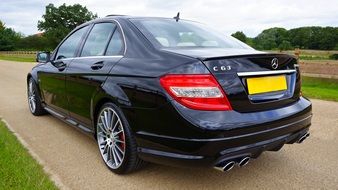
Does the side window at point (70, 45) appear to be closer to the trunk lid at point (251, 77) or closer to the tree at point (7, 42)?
the trunk lid at point (251, 77)

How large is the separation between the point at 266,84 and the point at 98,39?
2082 mm

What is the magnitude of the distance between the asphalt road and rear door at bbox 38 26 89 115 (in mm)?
472

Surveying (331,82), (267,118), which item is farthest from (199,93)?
(331,82)

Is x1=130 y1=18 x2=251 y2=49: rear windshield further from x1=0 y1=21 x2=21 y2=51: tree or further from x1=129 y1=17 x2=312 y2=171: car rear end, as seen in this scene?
x1=0 y1=21 x2=21 y2=51: tree

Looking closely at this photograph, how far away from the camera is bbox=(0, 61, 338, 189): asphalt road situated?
135 inches

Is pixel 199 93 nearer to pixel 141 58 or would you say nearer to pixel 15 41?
pixel 141 58

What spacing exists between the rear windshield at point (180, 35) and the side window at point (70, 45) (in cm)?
124

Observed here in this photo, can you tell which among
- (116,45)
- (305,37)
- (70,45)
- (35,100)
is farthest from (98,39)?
(305,37)

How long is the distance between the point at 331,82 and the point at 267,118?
453 inches

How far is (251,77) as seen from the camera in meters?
3.00

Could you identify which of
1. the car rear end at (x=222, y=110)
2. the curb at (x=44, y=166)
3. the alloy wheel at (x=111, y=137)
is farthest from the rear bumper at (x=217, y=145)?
the curb at (x=44, y=166)

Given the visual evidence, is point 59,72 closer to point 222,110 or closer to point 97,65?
point 97,65

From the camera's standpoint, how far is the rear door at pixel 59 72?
486cm

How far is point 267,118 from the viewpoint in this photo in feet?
9.94
